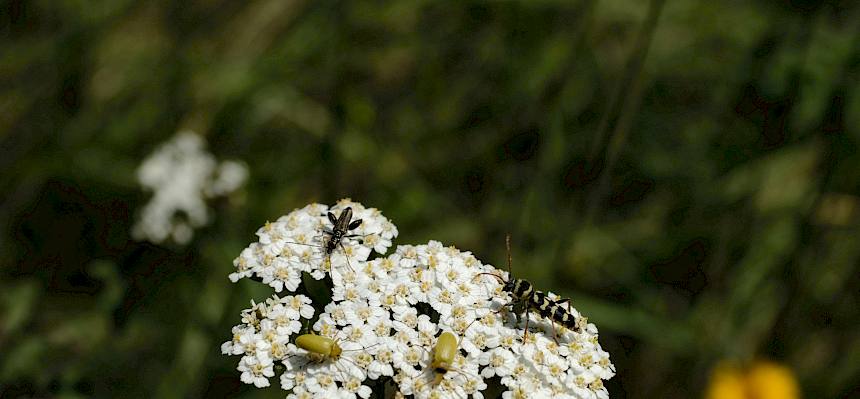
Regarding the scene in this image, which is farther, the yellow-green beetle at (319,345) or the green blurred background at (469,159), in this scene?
the green blurred background at (469,159)

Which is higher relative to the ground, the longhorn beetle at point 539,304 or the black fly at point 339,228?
the black fly at point 339,228

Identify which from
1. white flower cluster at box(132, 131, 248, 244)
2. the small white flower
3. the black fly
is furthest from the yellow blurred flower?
white flower cluster at box(132, 131, 248, 244)

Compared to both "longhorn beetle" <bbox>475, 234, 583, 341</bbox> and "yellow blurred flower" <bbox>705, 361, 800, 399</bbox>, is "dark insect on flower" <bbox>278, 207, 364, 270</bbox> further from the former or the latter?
"yellow blurred flower" <bbox>705, 361, 800, 399</bbox>

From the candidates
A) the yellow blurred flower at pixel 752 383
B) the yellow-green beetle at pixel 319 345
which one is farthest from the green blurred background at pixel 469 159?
the yellow-green beetle at pixel 319 345

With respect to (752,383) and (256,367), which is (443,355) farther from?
(752,383)

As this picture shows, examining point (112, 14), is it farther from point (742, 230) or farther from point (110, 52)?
point (742, 230)

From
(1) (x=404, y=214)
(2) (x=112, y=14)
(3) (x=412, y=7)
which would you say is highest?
(3) (x=412, y=7)

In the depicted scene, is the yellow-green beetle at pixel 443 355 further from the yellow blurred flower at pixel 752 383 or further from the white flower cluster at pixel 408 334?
the yellow blurred flower at pixel 752 383

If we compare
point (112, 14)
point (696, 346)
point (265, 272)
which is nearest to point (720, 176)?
point (696, 346)
